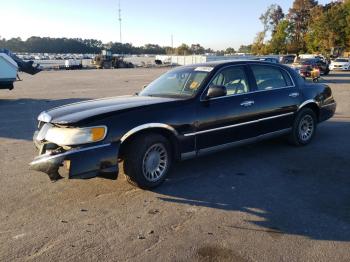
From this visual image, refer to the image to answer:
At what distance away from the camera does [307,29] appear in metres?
92.1

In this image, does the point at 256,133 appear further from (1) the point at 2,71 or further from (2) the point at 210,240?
(1) the point at 2,71

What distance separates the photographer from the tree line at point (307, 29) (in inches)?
2665

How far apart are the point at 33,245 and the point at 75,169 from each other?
1.03 metres

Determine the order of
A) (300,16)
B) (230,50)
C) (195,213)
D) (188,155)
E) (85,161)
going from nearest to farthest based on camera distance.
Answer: (195,213), (85,161), (188,155), (300,16), (230,50)

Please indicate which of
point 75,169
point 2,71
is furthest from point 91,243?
point 2,71

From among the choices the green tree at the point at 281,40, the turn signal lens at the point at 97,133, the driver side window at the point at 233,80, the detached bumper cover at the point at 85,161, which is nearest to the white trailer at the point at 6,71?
the driver side window at the point at 233,80

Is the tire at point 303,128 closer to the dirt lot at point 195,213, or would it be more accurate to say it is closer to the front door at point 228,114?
the dirt lot at point 195,213

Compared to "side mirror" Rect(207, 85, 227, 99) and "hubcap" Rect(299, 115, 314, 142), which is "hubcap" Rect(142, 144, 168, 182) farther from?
"hubcap" Rect(299, 115, 314, 142)

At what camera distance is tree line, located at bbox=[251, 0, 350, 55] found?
222 ft

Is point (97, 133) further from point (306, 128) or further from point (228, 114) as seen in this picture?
point (306, 128)

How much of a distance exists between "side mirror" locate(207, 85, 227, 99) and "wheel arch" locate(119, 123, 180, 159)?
759 mm

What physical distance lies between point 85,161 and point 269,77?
361 cm

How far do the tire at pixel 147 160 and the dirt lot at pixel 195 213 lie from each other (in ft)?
0.51

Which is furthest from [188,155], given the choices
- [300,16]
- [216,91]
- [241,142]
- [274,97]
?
[300,16]
